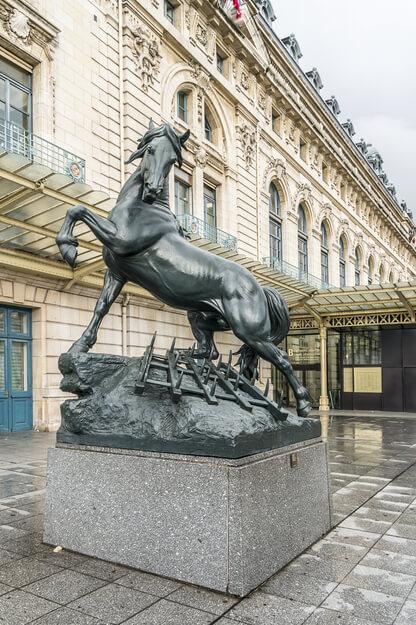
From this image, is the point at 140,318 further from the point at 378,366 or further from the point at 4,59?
the point at 378,366

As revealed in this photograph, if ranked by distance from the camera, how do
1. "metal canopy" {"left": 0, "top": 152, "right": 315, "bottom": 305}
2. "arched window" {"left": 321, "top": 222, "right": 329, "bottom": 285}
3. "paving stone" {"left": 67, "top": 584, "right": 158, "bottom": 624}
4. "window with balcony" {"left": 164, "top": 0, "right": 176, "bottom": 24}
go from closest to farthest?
"paving stone" {"left": 67, "top": 584, "right": 158, "bottom": 624} → "metal canopy" {"left": 0, "top": 152, "right": 315, "bottom": 305} → "window with balcony" {"left": 164, "top": 0, "right": 176, "bottom": 24} → "arched window" {"left": 321, "top": 222, "right": 329, "bottom": 285}

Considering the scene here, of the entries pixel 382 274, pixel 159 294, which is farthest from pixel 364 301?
pixel 382 274

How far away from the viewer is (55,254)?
14930mm

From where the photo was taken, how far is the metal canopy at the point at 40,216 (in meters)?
11.2

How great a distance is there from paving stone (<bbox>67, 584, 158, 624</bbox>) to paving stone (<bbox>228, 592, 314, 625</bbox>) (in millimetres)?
594

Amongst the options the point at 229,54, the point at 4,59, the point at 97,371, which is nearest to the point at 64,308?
the point at 4,59

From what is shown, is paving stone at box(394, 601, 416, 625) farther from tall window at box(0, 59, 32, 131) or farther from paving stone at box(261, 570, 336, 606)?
tall window at box(0, 59, 32, 131)

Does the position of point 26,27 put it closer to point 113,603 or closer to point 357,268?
point 113,603

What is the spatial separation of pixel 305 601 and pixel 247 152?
24712 millimetres

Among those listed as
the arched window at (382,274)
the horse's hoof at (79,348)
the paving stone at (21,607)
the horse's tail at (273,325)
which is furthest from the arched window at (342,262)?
the paving stone at (21,607)

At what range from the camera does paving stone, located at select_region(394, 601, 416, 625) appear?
10.6 feet

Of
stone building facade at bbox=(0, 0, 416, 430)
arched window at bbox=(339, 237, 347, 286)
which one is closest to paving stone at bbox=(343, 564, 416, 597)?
stone building facade at bbox=(0, 0, 416, 430)

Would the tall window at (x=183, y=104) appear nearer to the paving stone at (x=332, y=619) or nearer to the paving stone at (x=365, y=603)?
the paving stone at (x=365, y=603)

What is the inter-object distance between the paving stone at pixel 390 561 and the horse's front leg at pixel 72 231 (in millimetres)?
3349
